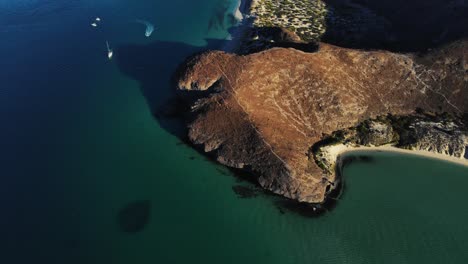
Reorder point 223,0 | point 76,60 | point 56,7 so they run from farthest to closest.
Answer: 1. point 223,0
2. point 56,7
3. point 76,60

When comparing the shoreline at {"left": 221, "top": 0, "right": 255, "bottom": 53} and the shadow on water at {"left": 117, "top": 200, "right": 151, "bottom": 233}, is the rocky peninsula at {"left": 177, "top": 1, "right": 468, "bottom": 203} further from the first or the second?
the shoreline at {"left": 221, "top": 0, "right": 255, "bottom": 53}

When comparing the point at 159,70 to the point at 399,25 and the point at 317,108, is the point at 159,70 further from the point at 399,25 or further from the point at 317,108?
the point at 399,25

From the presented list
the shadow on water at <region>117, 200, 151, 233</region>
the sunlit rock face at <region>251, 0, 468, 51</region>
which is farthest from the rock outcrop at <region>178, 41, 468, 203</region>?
the sunlit rock face at <region>251, 0, 468, 51</region>

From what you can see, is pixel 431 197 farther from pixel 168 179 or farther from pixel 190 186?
pixel 168 179

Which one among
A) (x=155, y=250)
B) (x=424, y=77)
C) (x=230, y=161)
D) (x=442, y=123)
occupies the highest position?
(x=424, y=77)

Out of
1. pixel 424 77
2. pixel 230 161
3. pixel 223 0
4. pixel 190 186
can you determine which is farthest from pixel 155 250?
pixel 223 0

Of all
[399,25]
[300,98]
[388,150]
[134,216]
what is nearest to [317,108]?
[300,98]

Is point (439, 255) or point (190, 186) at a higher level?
point (439, 255)
